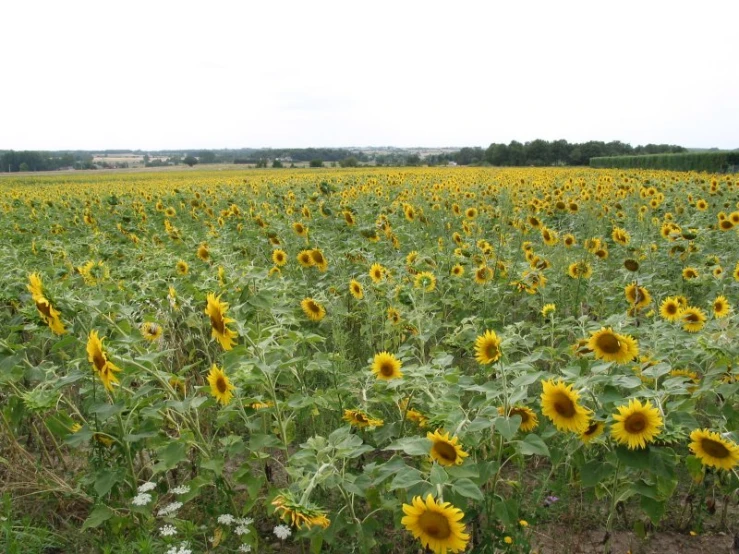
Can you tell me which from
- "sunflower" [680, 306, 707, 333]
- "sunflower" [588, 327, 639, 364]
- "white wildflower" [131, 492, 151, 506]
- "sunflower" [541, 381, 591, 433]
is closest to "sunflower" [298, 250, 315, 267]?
"white wildflower" [131, 492, 151, 506]

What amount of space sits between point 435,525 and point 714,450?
93 centimetres

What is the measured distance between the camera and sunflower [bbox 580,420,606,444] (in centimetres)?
173

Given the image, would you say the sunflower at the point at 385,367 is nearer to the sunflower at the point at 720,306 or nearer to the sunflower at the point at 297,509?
the sunflower at the point at 297,509

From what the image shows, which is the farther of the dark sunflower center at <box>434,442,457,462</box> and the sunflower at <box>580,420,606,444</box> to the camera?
the sunflower at <box>580,420,606,444</box>

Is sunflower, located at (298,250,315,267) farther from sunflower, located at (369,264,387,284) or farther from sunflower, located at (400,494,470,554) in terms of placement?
sunflower, located at (400,494,470,554)

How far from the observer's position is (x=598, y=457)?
226 centimetres

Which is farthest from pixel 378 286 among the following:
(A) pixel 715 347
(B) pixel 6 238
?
(B) pixel 6 238

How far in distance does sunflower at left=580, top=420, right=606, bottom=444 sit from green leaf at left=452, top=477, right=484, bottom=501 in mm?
458

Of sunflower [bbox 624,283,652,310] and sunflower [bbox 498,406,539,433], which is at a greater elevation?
sunflower [bbox 624,283,652,310]

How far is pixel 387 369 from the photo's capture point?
2139 mm

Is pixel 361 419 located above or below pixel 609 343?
below

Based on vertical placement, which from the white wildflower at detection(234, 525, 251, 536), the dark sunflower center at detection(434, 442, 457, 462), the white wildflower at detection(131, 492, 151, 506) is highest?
the dark sunflower center at detection(434, 442, 457, 462)

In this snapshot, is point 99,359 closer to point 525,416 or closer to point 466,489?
point 466,489

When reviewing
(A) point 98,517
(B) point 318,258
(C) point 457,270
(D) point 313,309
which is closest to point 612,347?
(D) point 313,309
